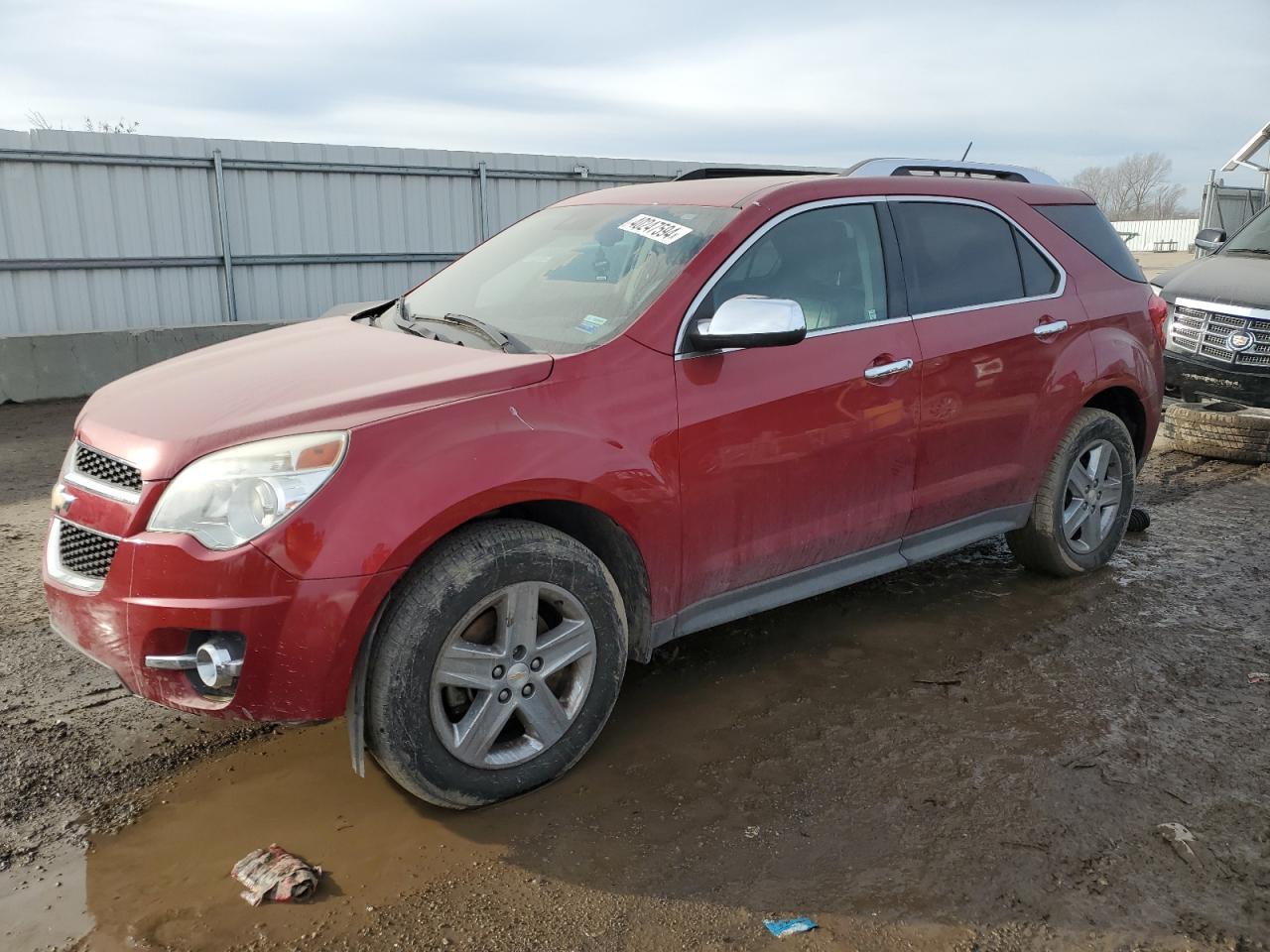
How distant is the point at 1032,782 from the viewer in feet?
10.6

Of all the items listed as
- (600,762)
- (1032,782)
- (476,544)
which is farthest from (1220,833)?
(476,544)

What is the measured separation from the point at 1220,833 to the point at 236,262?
1108cm

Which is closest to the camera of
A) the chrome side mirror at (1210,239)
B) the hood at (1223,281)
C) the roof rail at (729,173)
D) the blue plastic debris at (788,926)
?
the blue plastic debris at (788,926)

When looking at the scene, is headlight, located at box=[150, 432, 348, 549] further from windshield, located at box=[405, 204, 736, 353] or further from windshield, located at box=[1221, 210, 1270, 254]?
windshield, located at box=[1221, 210, 1270, 254]

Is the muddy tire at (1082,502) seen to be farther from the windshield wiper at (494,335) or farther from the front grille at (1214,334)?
the front grille at (1214,334)

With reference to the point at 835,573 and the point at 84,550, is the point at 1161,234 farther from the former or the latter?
the point at 84,550

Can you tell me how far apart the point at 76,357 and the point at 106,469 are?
313 inches

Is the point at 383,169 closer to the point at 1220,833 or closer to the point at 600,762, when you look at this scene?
the point at 600,762

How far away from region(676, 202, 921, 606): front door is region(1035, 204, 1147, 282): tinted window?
50.7 inches

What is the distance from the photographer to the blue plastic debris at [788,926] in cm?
257

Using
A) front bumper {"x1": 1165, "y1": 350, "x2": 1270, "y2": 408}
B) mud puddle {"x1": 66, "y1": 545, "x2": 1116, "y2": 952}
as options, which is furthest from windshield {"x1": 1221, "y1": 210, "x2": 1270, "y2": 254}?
mud puddle {"x1": 66, "y1": 545, "x2": 1116, "y2": 952}

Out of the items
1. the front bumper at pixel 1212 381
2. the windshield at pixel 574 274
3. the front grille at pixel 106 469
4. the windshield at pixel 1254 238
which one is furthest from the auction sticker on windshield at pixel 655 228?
the windshield at pixel 1254 238

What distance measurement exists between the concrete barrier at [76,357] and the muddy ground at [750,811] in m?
6.09

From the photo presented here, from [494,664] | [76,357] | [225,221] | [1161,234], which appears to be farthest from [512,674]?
[1161,234]
